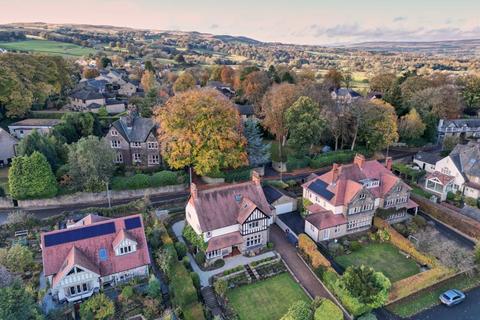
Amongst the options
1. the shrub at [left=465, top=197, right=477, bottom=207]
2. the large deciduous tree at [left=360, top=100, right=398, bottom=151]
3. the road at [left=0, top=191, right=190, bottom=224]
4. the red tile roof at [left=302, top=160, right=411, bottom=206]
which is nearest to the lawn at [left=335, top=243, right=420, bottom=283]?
the red tile roof at [left=302, top=160, right=411, bottom=206]

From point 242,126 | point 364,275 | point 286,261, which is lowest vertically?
point 286,261

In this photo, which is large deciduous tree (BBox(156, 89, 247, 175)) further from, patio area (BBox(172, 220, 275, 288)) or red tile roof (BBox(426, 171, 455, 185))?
red tile roof (BBox(426, 171, 455, 185))

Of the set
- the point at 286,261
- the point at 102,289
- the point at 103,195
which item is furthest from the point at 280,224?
the point at 103,195

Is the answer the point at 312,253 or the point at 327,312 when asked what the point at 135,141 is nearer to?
the point at 312,253

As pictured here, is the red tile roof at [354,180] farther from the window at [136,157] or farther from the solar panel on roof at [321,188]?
the window at [136,157]

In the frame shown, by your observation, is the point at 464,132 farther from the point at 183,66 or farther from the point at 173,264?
the point at 183,66

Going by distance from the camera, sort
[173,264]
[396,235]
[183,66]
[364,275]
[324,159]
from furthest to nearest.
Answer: [183,66], [324,159], [396,235], [173,264], [364,275]

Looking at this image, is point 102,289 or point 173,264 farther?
point 173,264
